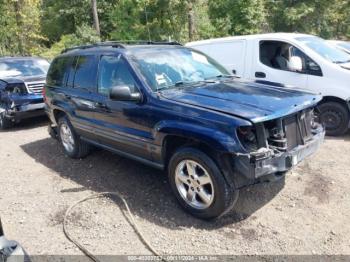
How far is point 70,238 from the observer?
3820 millimetres

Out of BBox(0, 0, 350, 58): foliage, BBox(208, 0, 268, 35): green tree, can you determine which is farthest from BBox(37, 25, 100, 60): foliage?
BBox(208, 0, 268, 35): green tree

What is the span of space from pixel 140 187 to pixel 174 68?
5.43 ft

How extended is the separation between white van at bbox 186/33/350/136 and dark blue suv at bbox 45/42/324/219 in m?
2.26

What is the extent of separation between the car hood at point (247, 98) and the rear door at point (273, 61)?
2.71 meters

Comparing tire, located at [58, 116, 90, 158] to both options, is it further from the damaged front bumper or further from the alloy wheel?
the damaged front bumper

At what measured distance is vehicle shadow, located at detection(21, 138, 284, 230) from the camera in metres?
4.09

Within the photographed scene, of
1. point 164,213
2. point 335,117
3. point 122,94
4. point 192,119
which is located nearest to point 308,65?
point 335,117

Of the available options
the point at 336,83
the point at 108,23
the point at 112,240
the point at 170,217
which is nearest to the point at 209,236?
the point at 170,217

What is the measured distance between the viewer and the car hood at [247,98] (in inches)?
142


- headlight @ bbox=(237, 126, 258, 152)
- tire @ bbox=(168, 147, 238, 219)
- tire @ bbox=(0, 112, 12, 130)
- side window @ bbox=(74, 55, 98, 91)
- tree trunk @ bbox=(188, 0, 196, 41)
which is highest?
tree trunk @ bbox=(188, 0, 196, 41)

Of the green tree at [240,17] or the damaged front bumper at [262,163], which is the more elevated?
the green tree at [240,17]

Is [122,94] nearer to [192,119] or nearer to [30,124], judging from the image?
[192,119]

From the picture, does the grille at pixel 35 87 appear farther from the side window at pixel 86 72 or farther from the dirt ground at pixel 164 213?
the side window at pixel 86 72

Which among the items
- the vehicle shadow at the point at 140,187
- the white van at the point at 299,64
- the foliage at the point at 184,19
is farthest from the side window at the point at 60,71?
the foliage at the point at 184,19
